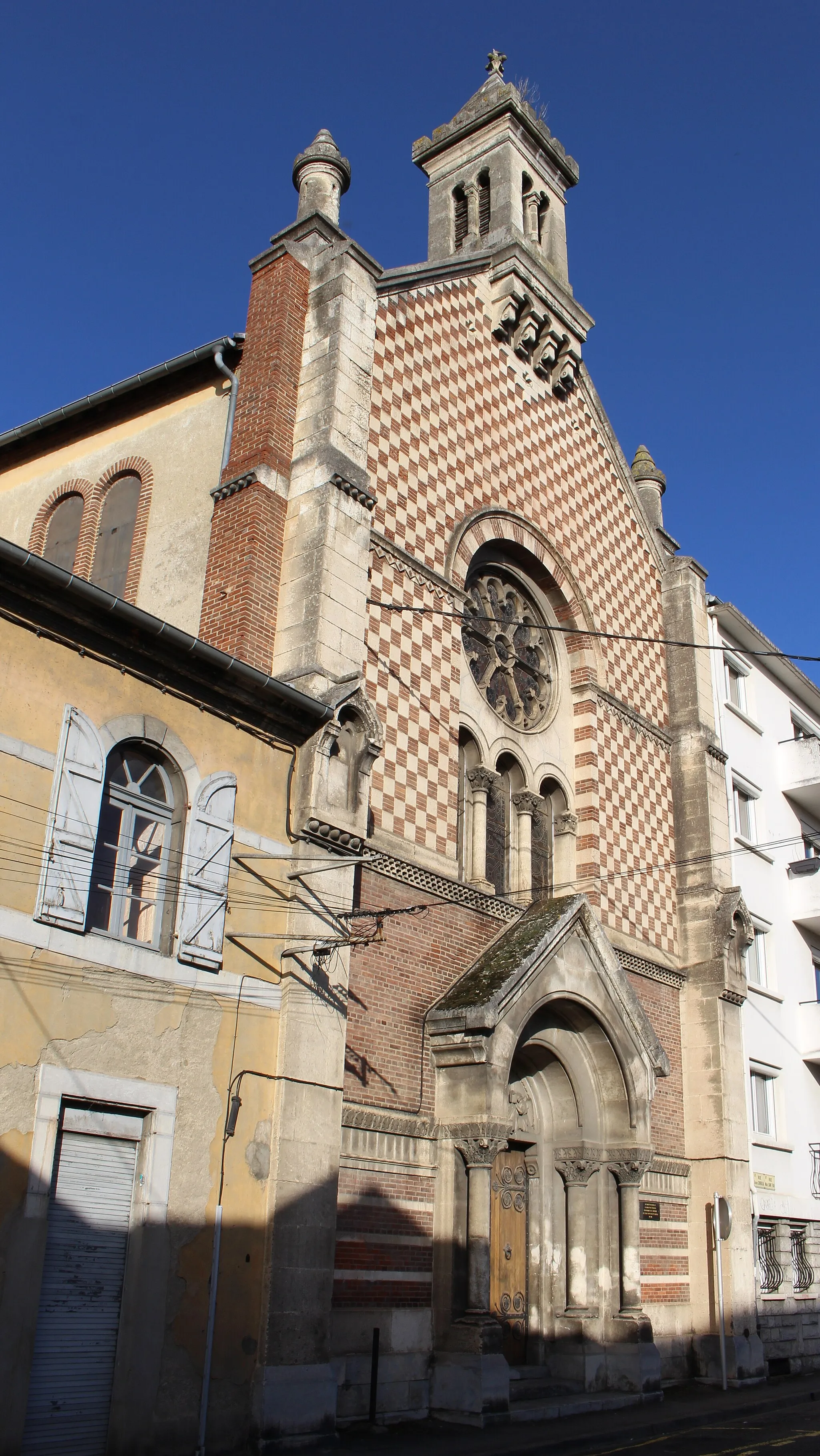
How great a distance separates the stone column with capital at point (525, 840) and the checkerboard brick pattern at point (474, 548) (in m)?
1.24

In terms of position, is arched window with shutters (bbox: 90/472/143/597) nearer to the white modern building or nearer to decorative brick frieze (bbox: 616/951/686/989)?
decorative brick frieze (bbox: 616/951/686/989)

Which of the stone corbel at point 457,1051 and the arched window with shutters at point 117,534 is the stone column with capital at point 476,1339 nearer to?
the stone corbel at point 457,1051

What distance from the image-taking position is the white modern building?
21.7 metres

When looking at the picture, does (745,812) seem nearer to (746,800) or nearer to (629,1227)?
(746,800)

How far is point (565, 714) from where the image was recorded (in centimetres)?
2070

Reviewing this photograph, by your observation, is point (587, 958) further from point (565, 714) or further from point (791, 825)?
point (791, 825)

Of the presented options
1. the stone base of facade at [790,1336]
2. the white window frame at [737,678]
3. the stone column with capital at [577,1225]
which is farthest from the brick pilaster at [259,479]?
the stone base of facade at [790,1336]

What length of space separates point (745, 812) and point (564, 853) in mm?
7331

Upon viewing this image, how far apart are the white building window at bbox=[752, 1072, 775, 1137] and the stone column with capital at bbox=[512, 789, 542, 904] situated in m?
7.38

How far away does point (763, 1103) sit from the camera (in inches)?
905

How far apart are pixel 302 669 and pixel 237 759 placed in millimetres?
1633

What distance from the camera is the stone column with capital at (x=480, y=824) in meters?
17.1

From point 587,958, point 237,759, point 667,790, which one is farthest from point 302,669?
point 667,790

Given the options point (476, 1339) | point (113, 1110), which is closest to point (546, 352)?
point (113, 1110)
